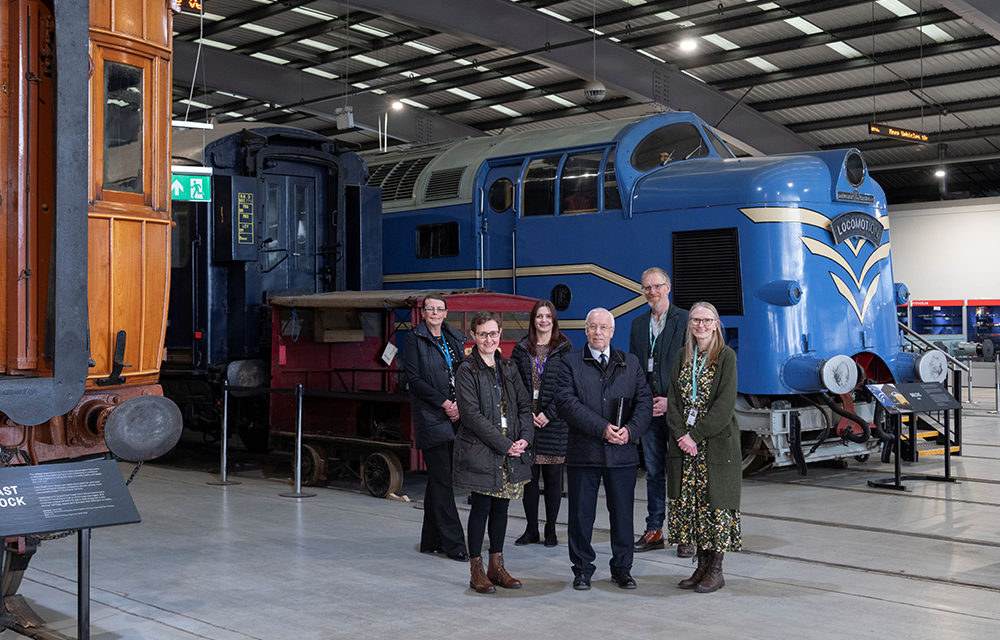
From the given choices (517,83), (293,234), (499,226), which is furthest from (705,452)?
(517,83)

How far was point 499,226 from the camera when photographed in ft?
37.4

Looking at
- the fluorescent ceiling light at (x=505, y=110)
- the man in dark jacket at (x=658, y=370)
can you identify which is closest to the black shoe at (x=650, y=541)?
the man in dark jacket at (x=658, y=370)

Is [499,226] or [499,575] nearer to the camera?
A: [499,575]

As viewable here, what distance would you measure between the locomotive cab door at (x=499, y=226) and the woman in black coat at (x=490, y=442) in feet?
17.1

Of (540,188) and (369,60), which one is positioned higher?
(369,60)

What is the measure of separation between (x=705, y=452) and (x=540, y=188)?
553 centimetres

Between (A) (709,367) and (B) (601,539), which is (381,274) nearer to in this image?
(B) (601,539)

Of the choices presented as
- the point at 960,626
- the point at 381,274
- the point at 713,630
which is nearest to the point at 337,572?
the point at 713,630

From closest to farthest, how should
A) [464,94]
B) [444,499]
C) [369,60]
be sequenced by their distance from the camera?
[444,499], [369,60], [464,94]

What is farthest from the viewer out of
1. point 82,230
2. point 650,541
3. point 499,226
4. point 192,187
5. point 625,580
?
point 499,226

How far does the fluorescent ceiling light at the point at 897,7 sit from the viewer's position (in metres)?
17.7

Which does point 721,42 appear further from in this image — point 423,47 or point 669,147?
point 669,147

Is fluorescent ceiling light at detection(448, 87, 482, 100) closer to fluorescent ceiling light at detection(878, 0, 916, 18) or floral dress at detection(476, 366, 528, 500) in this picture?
fluorescent ceiling light at detection(878, 0, 916, 18)

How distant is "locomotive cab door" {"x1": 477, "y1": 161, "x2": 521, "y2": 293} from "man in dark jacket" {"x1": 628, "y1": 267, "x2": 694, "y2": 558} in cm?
410
